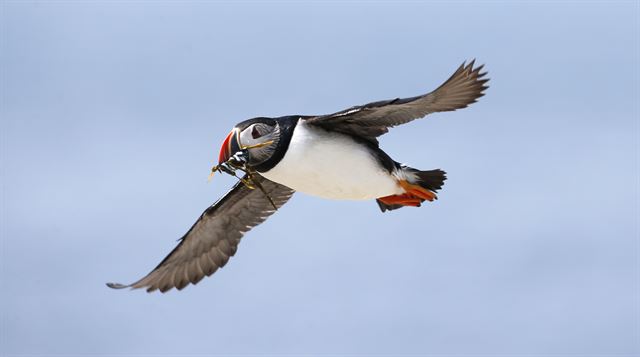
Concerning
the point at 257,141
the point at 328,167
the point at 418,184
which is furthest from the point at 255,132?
the point at 418,184

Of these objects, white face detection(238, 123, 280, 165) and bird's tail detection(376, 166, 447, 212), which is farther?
bird's tail detection(376, 166, 447, 212)

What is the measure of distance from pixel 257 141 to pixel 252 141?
0.17 ft

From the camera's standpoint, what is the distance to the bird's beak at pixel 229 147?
13.3 m

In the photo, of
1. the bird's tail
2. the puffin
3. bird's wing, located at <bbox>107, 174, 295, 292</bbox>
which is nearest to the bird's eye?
the puffin

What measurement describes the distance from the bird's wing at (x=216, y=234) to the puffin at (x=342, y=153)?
0.12 m

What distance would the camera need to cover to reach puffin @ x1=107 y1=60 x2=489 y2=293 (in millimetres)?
12930

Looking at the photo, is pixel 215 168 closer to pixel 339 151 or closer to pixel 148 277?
pixel 339 151

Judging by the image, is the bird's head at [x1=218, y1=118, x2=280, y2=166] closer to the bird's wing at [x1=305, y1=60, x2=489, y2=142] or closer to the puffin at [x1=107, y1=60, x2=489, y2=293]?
the puffin at [x1=107, y1=60, x2=489, y2=293]

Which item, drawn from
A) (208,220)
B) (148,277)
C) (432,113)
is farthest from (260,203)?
(432,113)

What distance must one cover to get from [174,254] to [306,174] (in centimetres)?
243

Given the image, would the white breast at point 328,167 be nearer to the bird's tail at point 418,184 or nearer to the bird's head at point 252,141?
the bird's head at point 252,141

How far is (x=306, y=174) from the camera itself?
13.4 meters

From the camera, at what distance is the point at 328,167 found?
13.5m

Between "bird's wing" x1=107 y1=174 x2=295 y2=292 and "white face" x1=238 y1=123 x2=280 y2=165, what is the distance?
1.58 meters
